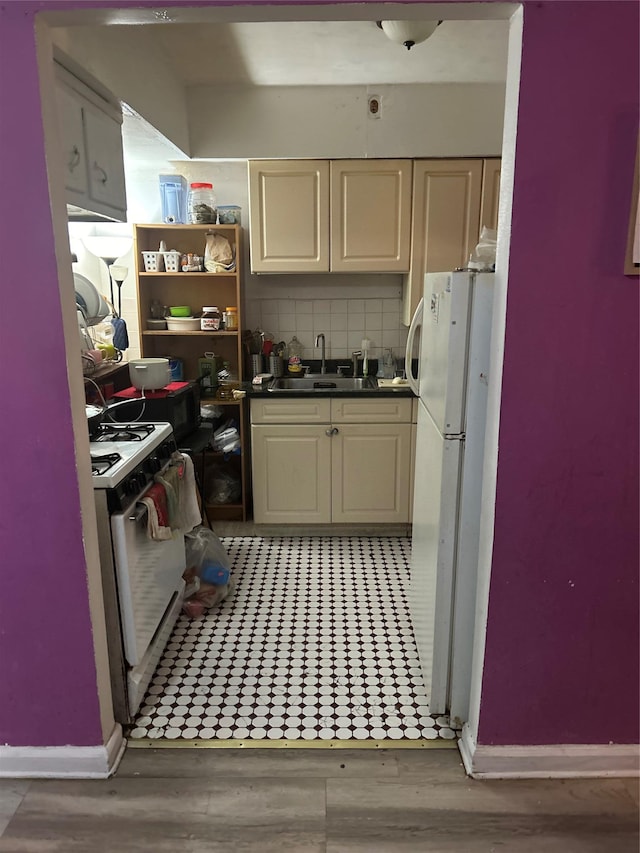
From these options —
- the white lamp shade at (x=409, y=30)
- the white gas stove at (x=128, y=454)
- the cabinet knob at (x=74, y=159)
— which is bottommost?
the white gas stove at (x=128, y=454)

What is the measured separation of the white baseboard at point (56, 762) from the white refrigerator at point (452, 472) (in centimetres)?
107

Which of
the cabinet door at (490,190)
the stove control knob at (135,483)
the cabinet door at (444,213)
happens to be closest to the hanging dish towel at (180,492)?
the stove control knob at (135,483)

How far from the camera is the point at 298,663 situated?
2236 mm

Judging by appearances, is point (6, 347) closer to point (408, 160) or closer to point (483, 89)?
point (408, 160)

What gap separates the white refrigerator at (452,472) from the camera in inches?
65.4

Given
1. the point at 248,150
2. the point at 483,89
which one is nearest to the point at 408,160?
the point at 483,89

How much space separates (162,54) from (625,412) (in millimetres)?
2610

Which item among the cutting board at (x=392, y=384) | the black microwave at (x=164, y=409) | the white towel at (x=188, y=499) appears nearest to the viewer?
the white towel at (x=188, y=499)

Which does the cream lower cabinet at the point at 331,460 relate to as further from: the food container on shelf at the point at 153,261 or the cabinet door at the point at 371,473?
the food container on shelf at the point at 153,261

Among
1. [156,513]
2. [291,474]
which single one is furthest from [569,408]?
[291,474]

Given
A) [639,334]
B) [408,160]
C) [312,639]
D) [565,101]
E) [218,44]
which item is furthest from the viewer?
[408,160]

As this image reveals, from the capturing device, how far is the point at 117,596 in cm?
185

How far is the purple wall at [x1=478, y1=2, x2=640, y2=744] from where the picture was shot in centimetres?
136

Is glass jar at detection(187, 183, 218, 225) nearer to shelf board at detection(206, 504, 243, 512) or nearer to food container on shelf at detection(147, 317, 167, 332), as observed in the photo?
food container on shelf at detection(147, 317, 167, 332)
